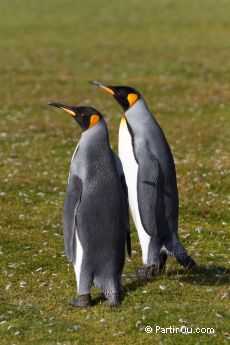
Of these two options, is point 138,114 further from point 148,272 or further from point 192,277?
point 192,277

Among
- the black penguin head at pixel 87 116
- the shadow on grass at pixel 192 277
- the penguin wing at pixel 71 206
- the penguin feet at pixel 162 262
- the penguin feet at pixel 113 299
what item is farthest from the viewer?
the penguin feet at pixel 162 262

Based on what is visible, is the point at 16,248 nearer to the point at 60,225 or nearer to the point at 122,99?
the point at 60,225

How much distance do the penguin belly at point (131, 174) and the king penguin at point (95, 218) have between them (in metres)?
0.90

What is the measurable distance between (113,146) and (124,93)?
852 centimetres

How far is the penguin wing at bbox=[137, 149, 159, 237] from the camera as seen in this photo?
952 cm

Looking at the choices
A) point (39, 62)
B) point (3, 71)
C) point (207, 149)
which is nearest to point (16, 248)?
point (207, 149)

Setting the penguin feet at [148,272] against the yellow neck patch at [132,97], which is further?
the yellow neck patch at [132,97]

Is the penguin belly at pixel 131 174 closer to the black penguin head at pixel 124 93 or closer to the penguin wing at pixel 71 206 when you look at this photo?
the black penguin head at pixel 124 93

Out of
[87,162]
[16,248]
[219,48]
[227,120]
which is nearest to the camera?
[87,162]

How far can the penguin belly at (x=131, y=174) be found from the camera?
31.9ft

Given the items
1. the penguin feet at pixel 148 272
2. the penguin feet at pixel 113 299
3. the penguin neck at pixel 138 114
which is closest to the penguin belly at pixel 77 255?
the penguin feet at pixel 113 299

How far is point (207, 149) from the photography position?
18.1m

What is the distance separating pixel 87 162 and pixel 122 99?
4.99 ft

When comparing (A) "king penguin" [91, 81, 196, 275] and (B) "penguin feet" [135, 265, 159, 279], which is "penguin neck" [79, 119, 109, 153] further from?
(B) "penguin feet" [135, 265, 159, 279]
